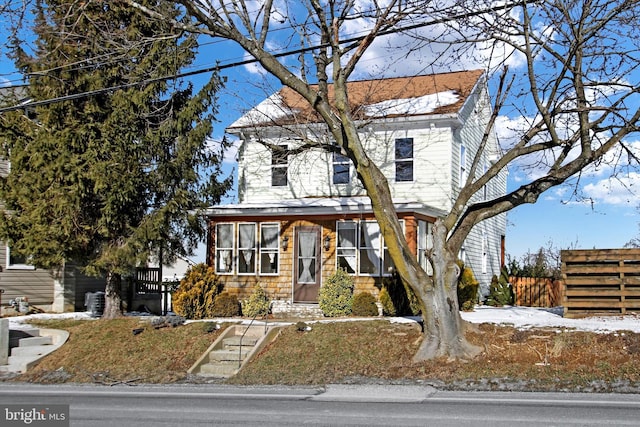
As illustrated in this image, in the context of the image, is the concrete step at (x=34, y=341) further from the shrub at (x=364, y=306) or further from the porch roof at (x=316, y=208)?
the shrub at (x=364, y=306)

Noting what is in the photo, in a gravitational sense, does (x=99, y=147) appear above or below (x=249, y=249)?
above

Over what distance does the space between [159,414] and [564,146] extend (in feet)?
31.3

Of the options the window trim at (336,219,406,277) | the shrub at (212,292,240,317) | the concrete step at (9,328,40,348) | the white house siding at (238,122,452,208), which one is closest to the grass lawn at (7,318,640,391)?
the concrete step at (9,328,40,348)

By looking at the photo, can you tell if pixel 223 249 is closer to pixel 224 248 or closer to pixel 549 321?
pixel 224 248

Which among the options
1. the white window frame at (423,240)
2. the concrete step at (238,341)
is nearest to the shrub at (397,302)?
the white window frame at (423,240)

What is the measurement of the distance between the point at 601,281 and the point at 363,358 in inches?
273

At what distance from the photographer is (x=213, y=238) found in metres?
21.4

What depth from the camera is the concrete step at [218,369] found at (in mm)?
13668

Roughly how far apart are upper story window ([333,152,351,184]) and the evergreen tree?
5.90 metres

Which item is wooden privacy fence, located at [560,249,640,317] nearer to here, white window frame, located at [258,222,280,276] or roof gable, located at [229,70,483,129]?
roof gable, located at [229,70,483,129]

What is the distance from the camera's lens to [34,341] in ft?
52.8

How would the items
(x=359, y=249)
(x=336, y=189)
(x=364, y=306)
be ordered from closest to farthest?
(x=364, y=306), (x=359, y=249), (x=336, y=189)

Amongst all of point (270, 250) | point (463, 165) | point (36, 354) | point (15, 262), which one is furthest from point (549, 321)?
point (15, 262)

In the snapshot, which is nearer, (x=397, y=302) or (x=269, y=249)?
(x=397, y=302)
